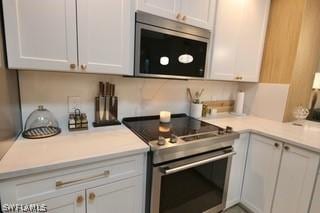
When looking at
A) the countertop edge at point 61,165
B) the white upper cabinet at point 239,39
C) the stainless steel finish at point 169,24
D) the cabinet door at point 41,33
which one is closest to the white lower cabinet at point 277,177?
the white upper cabinet at point 239,39

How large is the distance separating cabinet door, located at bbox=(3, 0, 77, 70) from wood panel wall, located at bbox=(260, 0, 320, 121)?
201cm

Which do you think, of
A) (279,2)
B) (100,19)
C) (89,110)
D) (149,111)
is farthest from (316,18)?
(89,110)

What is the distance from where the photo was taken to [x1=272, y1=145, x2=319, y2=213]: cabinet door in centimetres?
132

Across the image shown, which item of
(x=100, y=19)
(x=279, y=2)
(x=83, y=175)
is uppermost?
(x=279, y=2)

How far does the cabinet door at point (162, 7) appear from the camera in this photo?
1.28m

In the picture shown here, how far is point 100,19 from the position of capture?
116 centimetres

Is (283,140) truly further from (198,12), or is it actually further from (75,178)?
(75,178)

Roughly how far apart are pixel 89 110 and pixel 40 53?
1.94 ft

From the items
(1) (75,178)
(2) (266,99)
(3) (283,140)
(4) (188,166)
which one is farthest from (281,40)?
(1) (75,178)

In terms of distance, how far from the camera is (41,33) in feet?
3.33

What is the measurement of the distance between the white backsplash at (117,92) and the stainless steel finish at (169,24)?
0.53 metres

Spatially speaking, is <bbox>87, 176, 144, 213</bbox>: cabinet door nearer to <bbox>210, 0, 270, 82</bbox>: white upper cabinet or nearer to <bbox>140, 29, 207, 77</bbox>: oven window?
<bbox>140, 29, 207, 77</bbox>: oven window

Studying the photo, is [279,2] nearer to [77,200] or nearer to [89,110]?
[89,110]

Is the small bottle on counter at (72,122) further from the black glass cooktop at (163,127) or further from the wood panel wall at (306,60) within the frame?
the wood panel wall at (306,60)
